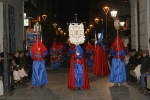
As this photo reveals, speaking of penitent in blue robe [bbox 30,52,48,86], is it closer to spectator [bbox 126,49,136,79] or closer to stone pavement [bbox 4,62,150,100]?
stone pavement [bbox 4,62,150,100]

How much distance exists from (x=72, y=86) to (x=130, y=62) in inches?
175

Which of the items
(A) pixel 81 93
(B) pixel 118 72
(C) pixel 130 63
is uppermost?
(C) pixel 130 63

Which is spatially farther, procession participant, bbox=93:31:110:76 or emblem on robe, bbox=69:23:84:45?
procession participant, bbox=93:31:110:76

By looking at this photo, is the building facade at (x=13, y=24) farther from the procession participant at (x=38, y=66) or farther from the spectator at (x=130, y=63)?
the spectator at (x=130, y=63)

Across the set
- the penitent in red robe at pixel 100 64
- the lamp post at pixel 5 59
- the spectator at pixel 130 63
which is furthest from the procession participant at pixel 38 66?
the penitent in red robe at pixel 100 64

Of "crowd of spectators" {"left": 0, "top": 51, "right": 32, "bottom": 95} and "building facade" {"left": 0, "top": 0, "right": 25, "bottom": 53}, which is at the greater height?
"building facade" {"left": 0, "top": 0, "right": 25, "bottom": 53}

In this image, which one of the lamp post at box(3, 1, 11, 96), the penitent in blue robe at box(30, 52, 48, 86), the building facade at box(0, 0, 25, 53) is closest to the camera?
the lamp post at box(3, 1, 11, 96)

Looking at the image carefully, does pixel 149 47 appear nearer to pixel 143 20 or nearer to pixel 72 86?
pixel 143 20

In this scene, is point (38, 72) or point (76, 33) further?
point (38, 72)

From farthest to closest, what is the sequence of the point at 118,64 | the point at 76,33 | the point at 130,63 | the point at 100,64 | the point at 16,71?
the point at 100,64, the point at 130,63, the point at 118,64, the point at 16,71, the point at 76,33

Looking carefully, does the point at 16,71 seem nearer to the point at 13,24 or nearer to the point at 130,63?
the point at 130,63

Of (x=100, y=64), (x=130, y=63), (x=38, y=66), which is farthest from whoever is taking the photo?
(x=100, y=64)

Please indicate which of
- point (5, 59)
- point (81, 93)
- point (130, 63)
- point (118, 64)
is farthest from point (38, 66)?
point (130, 63)

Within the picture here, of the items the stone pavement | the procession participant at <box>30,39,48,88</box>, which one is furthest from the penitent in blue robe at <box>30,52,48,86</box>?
the stone pavement
